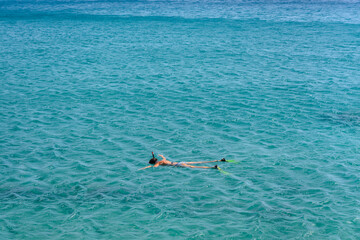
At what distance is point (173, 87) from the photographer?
46844mm

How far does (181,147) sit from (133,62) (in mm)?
30086

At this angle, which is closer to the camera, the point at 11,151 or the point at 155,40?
the point at 11,151

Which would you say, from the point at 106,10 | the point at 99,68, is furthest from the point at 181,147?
the point at 106,10

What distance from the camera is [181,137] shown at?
110ft

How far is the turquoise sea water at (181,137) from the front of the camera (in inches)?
894

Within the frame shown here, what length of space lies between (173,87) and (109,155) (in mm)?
18080

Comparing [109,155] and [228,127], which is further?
[228,127]

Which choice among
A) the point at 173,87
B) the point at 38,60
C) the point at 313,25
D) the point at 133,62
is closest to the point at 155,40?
the point at 133,62

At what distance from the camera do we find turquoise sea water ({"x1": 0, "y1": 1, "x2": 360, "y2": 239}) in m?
22.7

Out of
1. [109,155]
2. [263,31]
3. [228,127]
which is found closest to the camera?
[109,155]

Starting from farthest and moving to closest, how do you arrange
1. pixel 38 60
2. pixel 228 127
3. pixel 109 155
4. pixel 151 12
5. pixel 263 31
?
pixel 151 12 < pixel 263 31 < pixel 38 60 < pixel 228 127 < pixel 109 155

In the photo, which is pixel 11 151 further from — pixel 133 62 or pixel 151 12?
pixel 151 12

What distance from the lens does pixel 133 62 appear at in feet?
193

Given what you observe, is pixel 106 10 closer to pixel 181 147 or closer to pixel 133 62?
pixel 133 62
